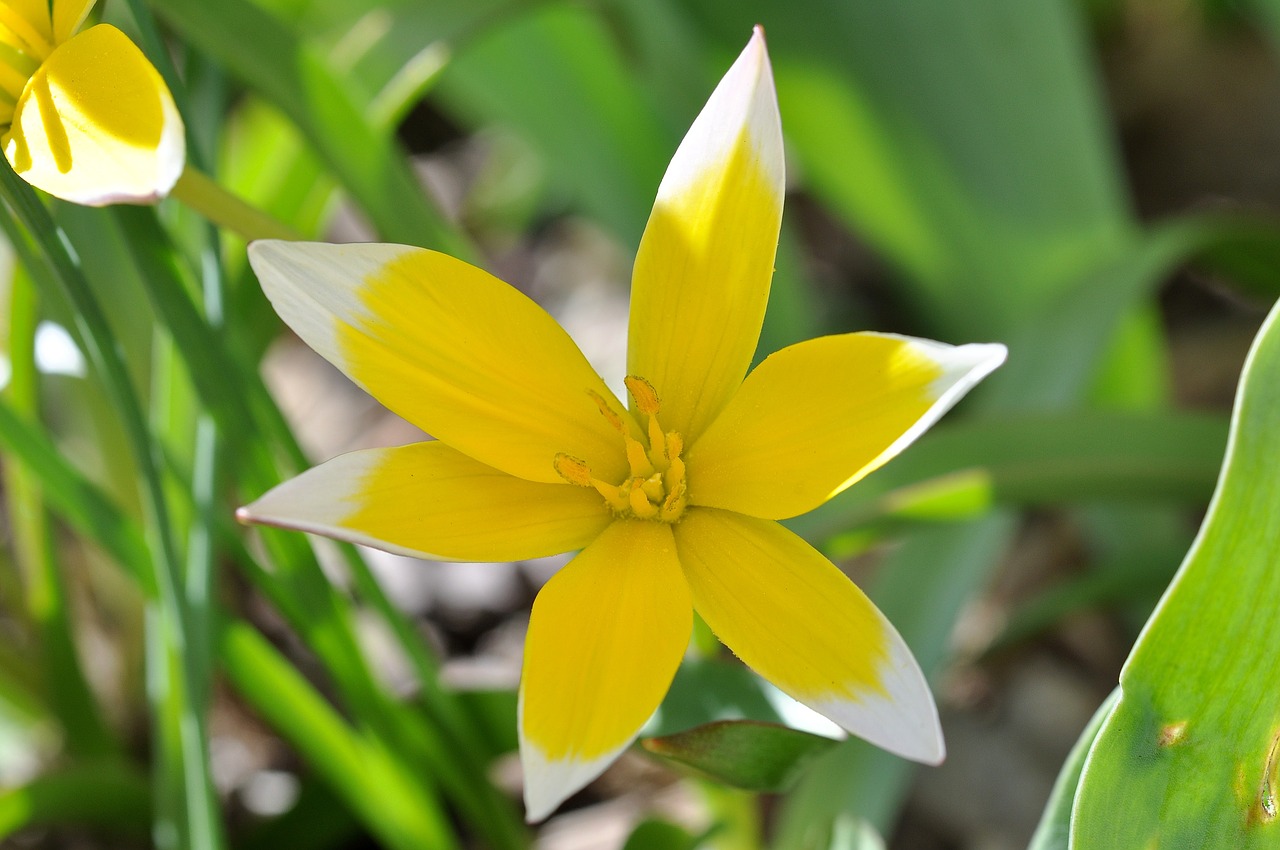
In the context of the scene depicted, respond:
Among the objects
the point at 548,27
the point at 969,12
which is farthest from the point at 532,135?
the point at 969,12

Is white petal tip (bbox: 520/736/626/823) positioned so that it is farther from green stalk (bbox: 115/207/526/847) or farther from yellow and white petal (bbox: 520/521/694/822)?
green stalk (bbox: 115/207/526/847)

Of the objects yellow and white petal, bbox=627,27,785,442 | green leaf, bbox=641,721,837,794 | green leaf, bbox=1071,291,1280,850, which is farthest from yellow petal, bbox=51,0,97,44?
green leaf, bbox=1071,291,1280,850

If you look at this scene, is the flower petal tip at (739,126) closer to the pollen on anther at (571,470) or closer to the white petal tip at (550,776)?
the pollen on anther at (571,470)

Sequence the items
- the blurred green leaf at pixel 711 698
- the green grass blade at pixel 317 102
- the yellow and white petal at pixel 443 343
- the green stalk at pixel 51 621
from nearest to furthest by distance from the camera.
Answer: the yellow and white petal at pixel 443 343 < the blurred green leaf at pixel 711 698 < the green grass blade at pixel 317 102 < the green stalk at pixel 51 621

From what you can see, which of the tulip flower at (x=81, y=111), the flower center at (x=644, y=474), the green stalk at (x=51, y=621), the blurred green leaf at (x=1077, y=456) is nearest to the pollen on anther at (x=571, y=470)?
the flower center at (x=644, y=474)

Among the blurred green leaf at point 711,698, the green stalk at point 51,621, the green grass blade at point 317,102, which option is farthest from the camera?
the green stalk at point 51,621

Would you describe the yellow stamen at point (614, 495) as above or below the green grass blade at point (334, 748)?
above
